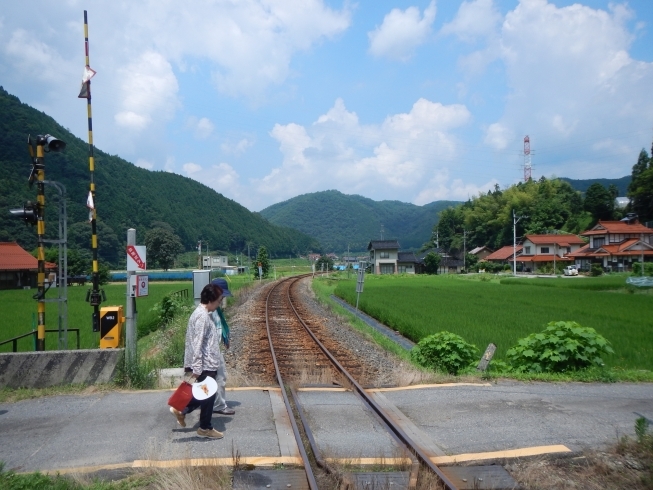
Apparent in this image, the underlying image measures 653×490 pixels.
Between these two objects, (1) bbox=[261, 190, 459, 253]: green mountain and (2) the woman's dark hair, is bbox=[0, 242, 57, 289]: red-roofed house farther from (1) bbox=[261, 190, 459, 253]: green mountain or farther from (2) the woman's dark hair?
(1) bbox=[261, 190, 459, 253]: green mountain

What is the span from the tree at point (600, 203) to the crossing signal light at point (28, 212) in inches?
2911

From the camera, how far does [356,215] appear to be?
192 meters

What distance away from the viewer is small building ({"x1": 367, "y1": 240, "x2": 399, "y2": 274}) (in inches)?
2975

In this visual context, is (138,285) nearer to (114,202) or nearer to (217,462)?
(217,462)

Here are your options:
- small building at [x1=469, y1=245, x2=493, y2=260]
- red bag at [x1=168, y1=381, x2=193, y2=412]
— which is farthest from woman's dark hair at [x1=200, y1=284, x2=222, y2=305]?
small building at [x1=469, y1=245, x2=493, y2=260]

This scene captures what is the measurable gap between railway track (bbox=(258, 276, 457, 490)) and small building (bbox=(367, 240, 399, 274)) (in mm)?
52459

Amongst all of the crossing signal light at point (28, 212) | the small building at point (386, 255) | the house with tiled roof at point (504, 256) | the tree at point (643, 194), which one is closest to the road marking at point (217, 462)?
the crossing signal light at point (28, 212)

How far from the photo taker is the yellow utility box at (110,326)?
9.36 meters

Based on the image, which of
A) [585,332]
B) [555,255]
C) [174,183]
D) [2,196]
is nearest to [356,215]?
[174,183]

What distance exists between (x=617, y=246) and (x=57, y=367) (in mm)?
59247

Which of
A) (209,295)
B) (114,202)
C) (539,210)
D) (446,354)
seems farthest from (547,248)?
(209,295)

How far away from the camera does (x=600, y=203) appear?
234 ft

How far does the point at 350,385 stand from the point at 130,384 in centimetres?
297

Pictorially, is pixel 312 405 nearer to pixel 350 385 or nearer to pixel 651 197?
pixel 350 385
